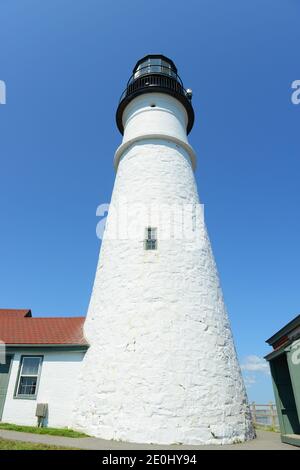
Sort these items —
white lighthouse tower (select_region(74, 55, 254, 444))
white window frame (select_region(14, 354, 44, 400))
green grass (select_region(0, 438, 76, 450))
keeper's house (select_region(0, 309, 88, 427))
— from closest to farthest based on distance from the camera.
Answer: green grass (select_region(0, 438, 76, 450))
white lighthouse tower (select_region(74, 55, 254, 444))
keeper's house (select_region(0, 309, 88, 427))
white window frame (select_region(14, 354, 44, 400))

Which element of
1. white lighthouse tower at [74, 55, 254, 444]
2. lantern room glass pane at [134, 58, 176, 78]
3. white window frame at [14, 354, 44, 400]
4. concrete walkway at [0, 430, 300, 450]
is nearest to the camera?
concrete walkway at [0, 430, 300, 450]

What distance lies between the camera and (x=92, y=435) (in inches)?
331

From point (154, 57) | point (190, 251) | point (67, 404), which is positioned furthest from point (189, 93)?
point (67, 404)

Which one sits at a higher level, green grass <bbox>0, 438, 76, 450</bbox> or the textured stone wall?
the textured stone wall

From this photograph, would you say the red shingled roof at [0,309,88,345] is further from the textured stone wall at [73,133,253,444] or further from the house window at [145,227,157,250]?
the house window at [145,227,157,250]

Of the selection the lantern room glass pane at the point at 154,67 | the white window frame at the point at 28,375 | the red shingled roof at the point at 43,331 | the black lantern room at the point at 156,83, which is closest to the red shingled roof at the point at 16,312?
the red shingled roof at the point at 43,331

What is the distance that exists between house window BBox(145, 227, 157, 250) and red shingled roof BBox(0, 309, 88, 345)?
4114 millimetres

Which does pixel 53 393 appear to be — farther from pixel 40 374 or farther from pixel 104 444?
pixel 104 444

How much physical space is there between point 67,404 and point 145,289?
461 cm

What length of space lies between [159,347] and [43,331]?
237 inches

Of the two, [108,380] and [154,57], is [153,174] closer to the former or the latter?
[108,380]

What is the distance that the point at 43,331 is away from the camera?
12.5 m

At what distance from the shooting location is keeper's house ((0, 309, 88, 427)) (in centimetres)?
1005

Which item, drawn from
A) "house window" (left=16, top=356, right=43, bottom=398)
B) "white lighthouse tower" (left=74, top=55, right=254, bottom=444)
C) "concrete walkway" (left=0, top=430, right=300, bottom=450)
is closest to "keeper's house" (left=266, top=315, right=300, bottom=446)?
"concrete walkway" (left=0, top=430, right=300, bottom=450)
